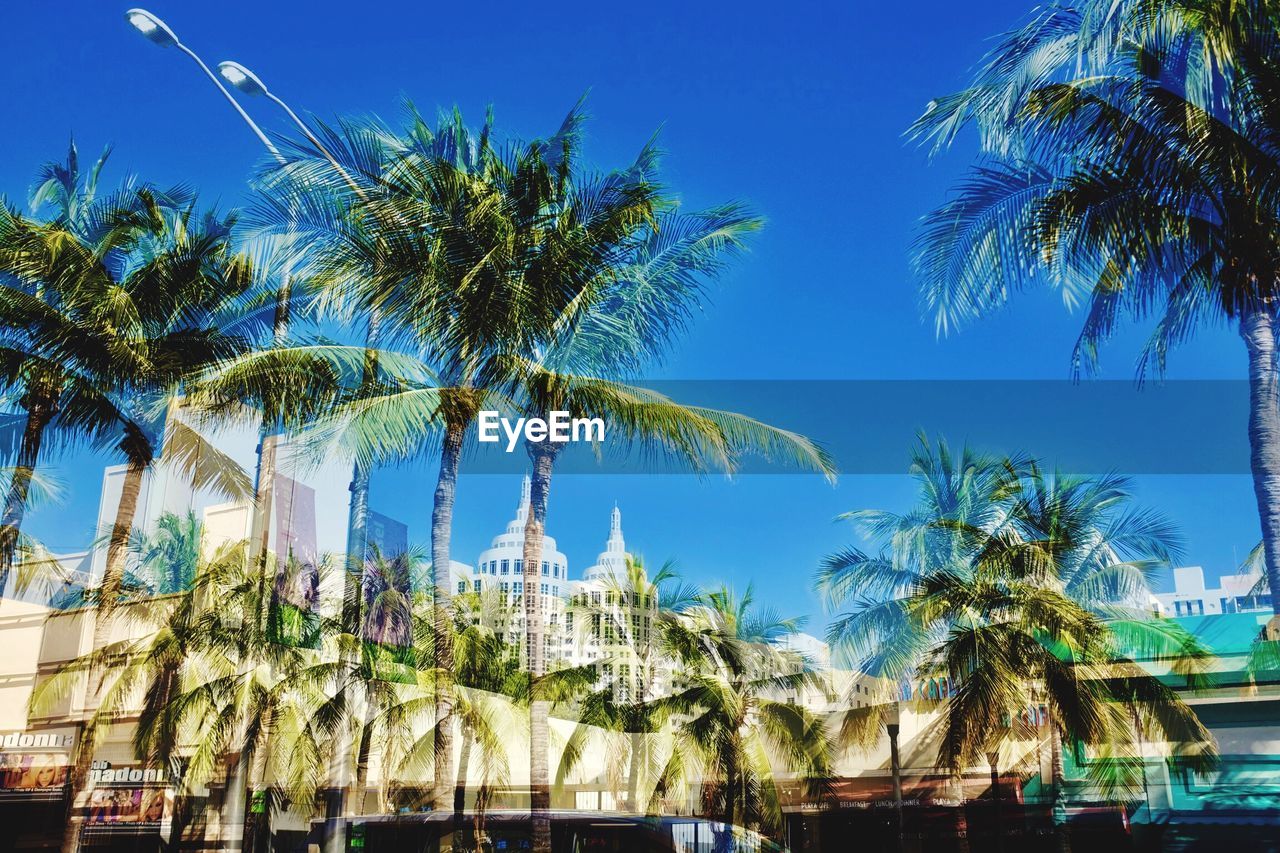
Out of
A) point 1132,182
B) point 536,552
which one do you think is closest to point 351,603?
point 536,552

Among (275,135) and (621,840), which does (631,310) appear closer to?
(275,135)

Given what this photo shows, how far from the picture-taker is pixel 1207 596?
11.9 metres

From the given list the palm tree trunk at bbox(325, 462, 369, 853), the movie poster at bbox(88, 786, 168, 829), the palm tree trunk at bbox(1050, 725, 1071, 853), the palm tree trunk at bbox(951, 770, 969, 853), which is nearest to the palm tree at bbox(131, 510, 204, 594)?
the movie poster at bbox(88, 786, 168, 829)

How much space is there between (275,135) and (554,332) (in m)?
3.54

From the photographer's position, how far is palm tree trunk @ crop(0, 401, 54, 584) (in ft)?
36.8

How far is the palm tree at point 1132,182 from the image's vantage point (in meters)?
7.93

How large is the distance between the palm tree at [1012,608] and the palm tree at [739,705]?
32.0 inches

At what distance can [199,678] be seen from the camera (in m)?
14.6

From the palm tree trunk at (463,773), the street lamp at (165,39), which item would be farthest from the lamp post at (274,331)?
the palm tree trunk at (463,773)

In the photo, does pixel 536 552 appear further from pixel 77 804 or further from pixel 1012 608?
pixel 1012 608

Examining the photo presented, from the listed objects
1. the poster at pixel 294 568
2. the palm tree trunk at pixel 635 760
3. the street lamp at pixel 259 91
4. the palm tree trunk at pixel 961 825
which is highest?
the street lamp at pixel 259 91

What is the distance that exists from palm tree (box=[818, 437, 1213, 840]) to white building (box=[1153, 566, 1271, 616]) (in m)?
0.40

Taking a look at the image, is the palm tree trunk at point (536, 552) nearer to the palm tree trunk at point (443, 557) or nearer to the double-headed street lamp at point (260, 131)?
the palm tree trunk at point (443, 557)

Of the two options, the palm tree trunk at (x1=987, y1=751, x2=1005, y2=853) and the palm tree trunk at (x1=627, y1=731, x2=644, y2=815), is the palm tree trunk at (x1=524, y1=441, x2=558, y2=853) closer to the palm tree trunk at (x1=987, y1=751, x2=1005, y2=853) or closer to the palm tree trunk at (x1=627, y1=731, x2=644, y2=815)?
the palm tree trunk at (x1=627, y1=731, x2=644, y2=815)
